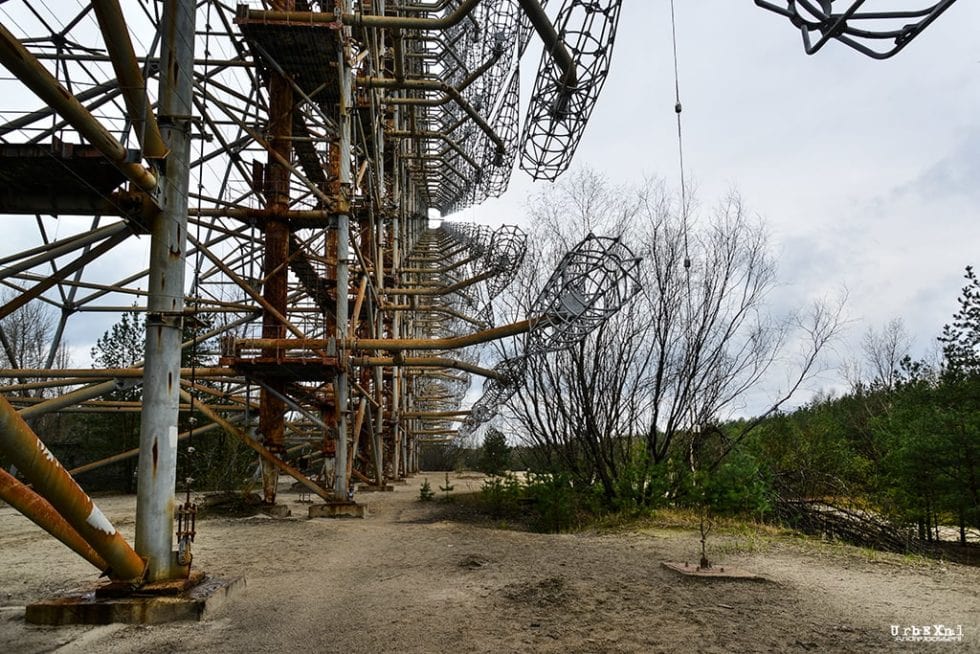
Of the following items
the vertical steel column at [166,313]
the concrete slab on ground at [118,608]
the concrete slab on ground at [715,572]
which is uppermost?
the vertical steel column at [166,313]

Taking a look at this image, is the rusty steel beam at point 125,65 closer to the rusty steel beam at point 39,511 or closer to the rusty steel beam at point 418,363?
the rusty steel beam at point 39,511

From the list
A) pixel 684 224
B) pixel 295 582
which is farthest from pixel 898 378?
pixel 295 582

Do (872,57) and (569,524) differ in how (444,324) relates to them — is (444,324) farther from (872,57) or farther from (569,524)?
(872,57)

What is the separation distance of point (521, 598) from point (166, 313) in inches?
163

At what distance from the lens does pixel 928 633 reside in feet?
17.3

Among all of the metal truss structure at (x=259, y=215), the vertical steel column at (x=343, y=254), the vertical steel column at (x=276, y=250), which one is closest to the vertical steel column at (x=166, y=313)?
the metal truss structure at (x=259, y=215)

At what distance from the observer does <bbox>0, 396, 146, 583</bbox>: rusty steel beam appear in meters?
4.17

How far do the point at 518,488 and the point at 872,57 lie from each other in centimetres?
1410

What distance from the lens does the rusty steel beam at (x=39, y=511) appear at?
14.0ft

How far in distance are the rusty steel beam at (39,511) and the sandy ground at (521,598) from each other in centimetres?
67

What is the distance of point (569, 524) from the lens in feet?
42.8

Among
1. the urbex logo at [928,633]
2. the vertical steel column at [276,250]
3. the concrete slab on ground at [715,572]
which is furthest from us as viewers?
the vertical steel column at [276,250]

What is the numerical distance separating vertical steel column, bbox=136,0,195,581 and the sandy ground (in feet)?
3.05

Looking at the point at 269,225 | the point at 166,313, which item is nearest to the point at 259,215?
the point at 269,225
